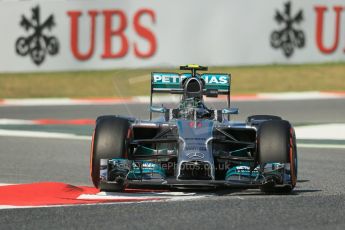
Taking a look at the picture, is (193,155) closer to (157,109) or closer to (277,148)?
(277,148)

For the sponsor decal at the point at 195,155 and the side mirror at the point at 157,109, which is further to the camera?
the side mirror at the point at 157,109

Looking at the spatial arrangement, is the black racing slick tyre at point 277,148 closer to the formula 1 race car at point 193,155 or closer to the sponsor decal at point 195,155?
the formula 1 race car at point 193,155

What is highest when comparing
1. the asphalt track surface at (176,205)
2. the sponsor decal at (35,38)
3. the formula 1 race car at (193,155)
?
the sponsor decal at (35,38)

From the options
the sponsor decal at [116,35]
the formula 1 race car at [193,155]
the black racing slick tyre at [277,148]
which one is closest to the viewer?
the formula 1 race car at [193,155]

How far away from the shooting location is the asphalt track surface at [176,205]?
24.6 feet

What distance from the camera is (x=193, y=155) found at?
9719 mm

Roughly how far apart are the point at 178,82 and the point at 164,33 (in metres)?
11.2

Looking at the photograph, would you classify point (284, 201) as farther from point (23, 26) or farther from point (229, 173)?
point (23, 26)

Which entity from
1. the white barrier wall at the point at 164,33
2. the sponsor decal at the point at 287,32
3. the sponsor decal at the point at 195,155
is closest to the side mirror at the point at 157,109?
the sponsor decal at the point at 195,155

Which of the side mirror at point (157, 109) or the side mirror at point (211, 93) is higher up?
the side mirror at point (211, 93)

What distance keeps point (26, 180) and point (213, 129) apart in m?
2.25

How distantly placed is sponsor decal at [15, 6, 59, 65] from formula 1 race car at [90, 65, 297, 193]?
38.3ft

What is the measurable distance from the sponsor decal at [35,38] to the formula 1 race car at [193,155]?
1167cm

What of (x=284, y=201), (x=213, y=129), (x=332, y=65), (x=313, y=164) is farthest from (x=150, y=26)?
(x=284, y=201)
